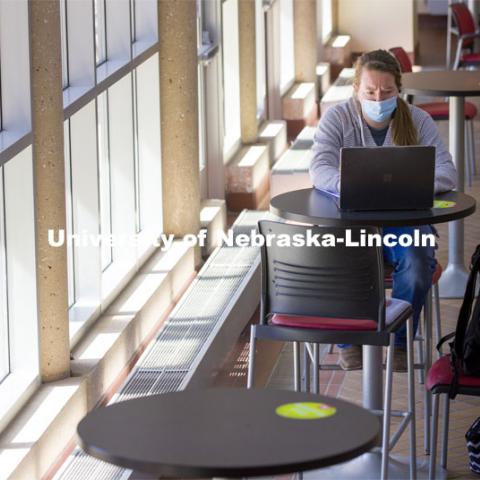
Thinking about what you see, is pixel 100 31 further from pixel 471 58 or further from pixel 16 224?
pixel 471 58

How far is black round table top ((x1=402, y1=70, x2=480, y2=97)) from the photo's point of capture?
311 inches

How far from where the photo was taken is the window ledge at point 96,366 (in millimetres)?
5023

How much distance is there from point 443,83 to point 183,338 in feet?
8.67

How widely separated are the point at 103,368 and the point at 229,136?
4522mm

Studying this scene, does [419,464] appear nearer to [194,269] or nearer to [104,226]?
[104,226]

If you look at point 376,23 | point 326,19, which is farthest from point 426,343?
point 376,23

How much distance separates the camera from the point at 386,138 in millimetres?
5734

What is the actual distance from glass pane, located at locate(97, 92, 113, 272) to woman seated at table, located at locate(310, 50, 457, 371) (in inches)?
55.9

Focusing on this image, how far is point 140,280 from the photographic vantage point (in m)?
7.17

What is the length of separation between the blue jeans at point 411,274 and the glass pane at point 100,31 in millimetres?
1962

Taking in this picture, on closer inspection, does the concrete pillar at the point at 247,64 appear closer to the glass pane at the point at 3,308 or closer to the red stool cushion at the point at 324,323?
the glass pane at the point at 3,308

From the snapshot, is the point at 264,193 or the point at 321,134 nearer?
the point at 321,134

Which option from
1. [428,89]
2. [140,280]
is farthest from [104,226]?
[428,89]

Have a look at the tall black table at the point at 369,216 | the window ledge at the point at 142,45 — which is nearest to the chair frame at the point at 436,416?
the tall black table at the point at 369,216
